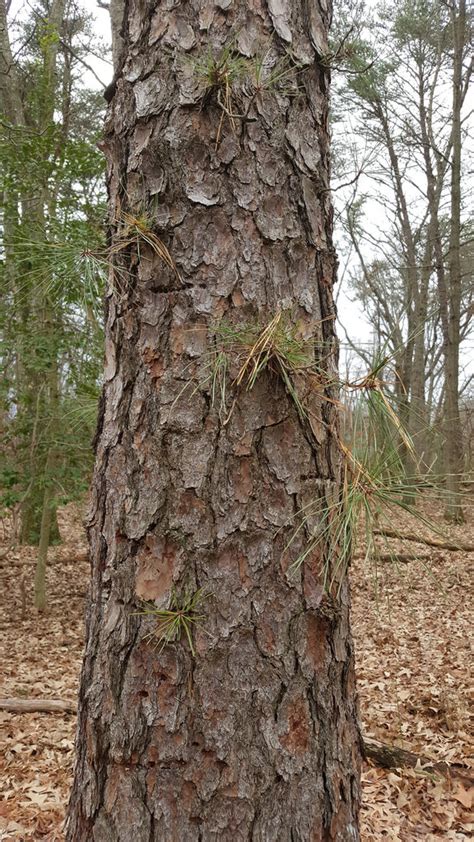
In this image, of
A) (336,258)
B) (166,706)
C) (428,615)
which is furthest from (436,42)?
(166,706)

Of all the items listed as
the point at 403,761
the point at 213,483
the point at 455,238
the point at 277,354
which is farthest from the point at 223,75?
the point at 455,238

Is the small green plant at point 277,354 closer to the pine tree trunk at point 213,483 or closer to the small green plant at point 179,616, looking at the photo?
the pine tree trunk at point 213,483

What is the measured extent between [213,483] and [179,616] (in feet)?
0.88

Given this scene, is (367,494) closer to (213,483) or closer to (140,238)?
(213,483)

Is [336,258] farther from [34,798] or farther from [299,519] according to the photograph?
[34,798]

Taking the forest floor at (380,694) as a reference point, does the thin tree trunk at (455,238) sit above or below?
above

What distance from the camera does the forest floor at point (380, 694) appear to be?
2.43 m

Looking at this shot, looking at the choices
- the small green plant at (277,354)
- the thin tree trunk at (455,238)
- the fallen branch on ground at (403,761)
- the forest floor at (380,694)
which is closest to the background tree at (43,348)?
the forest floor at (380,694)

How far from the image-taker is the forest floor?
7.98 ft

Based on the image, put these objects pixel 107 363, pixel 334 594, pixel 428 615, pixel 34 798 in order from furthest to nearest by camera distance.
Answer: pixel 428 615
pixel 34 798
pixel 107 363
pixel 334 594

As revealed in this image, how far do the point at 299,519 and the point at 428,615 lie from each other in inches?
189

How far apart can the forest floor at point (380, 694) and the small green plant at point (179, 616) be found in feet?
1.16

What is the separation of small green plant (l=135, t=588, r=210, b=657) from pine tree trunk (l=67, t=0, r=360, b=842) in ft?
0.04

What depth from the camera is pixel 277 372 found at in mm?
1301
